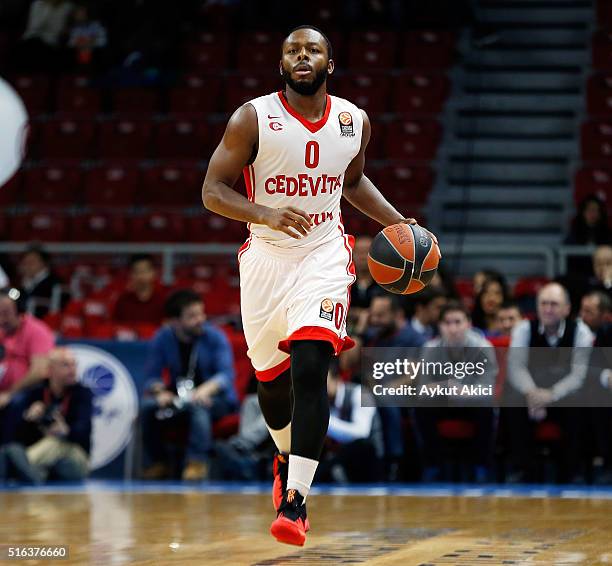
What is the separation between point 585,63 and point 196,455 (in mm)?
8434

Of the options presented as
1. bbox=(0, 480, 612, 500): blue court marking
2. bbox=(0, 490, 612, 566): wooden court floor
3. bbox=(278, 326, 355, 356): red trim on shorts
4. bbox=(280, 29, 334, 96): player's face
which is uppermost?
bbox=(280, 29, 334, 96): player's face

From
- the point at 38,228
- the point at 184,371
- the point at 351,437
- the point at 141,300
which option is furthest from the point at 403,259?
the point at 38,228

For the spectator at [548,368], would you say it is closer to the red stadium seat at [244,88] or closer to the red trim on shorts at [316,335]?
the red trim on shorts at [316,335]

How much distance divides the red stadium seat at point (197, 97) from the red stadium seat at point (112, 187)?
107 centimetres

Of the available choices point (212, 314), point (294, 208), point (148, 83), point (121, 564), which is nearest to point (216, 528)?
point (121, 564)

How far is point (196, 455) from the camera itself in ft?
31.0

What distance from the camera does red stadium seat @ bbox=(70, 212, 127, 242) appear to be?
47.7 feet

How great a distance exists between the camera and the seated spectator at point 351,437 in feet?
29.3

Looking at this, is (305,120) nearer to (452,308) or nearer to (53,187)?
(452,308)

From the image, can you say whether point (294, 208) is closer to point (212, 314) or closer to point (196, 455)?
point (196, 455)

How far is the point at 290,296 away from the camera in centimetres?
541

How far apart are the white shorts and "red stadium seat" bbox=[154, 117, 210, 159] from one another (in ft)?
32.4

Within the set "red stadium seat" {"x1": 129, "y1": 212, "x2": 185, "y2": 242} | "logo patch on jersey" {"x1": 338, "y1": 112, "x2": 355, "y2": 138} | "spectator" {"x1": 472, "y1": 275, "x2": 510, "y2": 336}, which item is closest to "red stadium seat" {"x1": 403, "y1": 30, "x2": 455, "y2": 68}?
"red stadium seat" {"x1": 129, "y1": 212, "x2": 185, "y2": 242}

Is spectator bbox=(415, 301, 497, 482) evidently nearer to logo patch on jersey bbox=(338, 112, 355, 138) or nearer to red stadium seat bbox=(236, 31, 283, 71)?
logo patch on jersey bbox=(338, 112, 355, 138)
